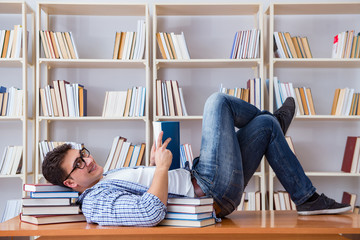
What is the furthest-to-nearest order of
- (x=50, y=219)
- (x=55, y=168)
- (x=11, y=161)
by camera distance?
(x=11, y=161) < (x=55, y=168) < (x=50, y=219)

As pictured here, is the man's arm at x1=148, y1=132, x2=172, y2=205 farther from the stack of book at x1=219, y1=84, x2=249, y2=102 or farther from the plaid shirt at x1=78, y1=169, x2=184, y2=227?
the stack of book at x1=219, y1=84, x2=249, y2=102

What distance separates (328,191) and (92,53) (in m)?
2.30

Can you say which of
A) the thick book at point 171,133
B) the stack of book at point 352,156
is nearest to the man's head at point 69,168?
the thick book at point 171,133

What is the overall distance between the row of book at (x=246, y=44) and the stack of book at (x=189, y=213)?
188 cm

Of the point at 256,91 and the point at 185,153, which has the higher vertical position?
the point at 256,91

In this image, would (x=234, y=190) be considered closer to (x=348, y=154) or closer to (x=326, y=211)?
(x=326, y=211)

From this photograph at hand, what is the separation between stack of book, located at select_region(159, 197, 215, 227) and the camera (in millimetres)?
1626

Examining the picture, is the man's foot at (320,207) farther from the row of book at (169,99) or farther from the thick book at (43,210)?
the row of book at (169,99)

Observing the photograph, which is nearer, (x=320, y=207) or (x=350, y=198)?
(x=320, y=207)

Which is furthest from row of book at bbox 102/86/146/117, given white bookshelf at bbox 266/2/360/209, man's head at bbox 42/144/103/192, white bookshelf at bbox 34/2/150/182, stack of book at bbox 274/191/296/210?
man's head at bbox 42/144/103/192

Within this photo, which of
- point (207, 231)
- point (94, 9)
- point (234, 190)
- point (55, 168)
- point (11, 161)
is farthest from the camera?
point (94, 9)

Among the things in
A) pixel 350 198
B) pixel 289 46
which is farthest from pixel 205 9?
pixel 350 198

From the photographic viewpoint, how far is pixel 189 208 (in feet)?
5.38

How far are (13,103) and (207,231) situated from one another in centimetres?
221
